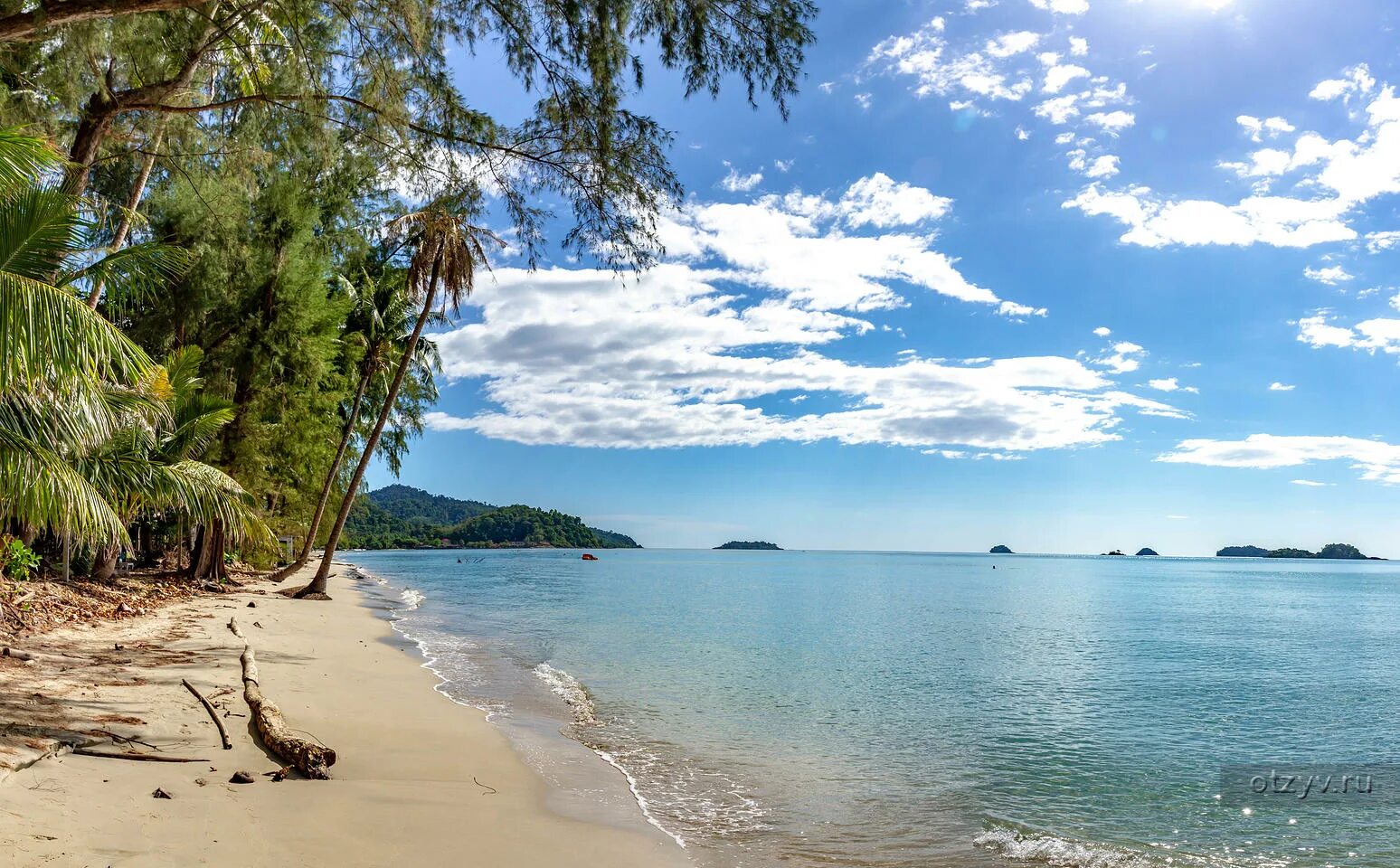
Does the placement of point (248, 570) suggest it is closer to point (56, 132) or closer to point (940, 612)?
point (56, 132)

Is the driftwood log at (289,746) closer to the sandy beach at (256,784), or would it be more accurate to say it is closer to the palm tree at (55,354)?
the sandy beach at (256,784)

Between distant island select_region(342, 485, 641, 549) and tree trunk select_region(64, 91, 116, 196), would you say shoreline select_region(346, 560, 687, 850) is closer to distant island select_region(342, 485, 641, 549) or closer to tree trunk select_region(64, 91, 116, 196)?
tree trunk select_region(64, 91, 116, 196)

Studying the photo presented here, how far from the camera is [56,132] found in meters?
10.2

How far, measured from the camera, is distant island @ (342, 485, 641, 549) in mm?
150500

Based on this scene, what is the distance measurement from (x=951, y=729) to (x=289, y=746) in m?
8.44

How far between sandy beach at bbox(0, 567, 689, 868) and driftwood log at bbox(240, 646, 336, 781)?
0.11 metres

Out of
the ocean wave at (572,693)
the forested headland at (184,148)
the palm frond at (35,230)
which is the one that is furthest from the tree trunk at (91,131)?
the ocean wave at (572,693)

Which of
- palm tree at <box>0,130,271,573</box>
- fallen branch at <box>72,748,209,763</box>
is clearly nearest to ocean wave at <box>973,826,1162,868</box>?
fallen branch at <box>72,748,209,763</box>

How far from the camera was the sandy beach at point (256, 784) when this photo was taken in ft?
14.2

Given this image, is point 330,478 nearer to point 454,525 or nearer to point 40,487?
point 40,487

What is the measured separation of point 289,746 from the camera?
6020 millimetres

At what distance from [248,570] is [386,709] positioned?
25316 mm

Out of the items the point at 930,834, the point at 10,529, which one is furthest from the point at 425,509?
the point at 930,834

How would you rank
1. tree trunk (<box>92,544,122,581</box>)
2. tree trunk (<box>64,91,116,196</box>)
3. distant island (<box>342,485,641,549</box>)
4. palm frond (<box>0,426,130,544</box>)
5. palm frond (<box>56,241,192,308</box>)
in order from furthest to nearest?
distant island (<box>342,485,641,549</box>) → tree trunk (<box>92,544,122,581</box>) → tree trunk (<box>64,91,116,196</box>) → palm frond (<box>56,241,192,308</box>) → palm frond (<box>0,426,130,544</box>)
